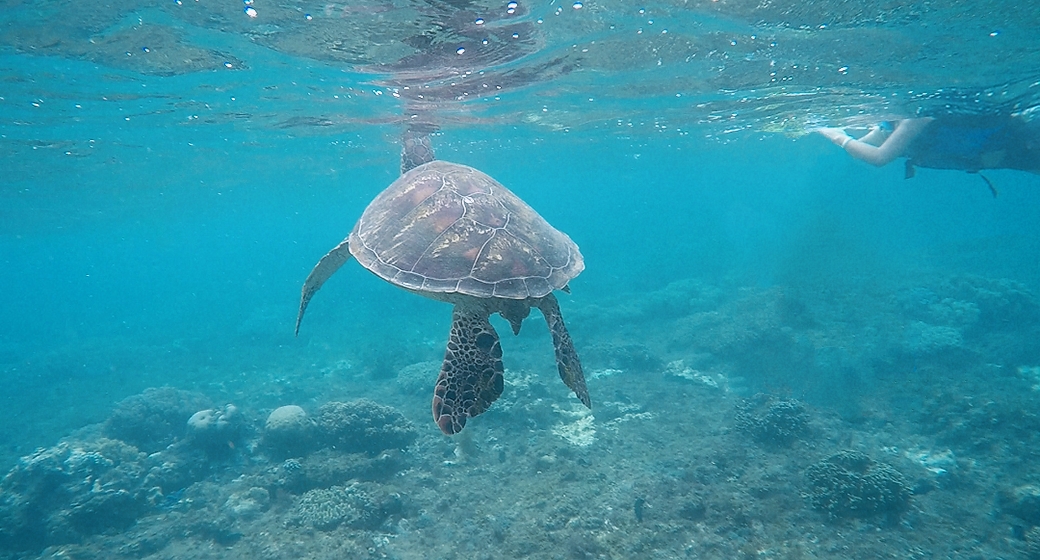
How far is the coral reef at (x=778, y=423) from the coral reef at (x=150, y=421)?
15308mm

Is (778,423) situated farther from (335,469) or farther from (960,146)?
(335,469)

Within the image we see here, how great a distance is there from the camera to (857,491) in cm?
830

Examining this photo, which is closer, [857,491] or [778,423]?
[857,491]

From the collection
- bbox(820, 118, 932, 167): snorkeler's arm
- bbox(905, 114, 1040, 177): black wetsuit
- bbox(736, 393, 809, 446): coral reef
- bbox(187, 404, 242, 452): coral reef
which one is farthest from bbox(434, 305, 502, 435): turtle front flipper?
bbox(905, 114, 1040, 177): black wetsuit

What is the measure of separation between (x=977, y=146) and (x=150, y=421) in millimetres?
24041

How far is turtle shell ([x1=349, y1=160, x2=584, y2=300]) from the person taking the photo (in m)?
5.40

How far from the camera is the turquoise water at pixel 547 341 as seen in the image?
28.4 feet

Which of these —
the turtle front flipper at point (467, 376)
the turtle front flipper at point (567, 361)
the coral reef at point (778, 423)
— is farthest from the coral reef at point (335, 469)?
the coral reef at point (778, 423)

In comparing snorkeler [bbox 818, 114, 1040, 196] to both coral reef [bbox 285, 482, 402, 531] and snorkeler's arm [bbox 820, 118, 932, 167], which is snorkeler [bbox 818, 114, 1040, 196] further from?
coral reef [bbox 285, 482, 402, 531]

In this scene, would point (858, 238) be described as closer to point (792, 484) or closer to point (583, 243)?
point (583, 243)

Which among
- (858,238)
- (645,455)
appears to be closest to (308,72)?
(645,455)

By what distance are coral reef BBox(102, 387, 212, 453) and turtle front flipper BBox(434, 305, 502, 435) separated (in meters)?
12.4

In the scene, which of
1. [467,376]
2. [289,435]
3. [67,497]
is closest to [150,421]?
[67,497]

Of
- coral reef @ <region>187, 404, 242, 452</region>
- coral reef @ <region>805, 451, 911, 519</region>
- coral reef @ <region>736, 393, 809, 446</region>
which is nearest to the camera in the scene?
coral reef @ <region>805, 451, 911, 519</region>
